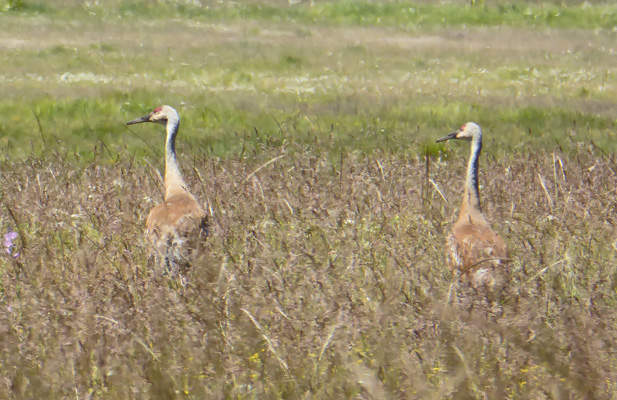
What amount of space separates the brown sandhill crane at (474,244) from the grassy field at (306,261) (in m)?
0.12

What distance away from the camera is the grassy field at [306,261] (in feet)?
12.5

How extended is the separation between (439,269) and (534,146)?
6.28m

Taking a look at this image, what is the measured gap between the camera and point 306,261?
4.58 meters

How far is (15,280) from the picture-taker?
174 inches

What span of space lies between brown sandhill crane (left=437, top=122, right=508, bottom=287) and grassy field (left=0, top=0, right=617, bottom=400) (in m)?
0.12

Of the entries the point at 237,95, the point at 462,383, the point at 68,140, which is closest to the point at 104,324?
the point at 462,383

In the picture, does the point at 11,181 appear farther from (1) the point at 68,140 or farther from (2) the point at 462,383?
(2) the point at 462,383

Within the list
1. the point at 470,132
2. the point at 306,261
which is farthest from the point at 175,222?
the point at 470,132

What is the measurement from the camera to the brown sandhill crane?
4.92 metres

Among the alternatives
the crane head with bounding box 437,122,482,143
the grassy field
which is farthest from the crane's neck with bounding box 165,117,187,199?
the crane head with bounding box 437,122,482,143

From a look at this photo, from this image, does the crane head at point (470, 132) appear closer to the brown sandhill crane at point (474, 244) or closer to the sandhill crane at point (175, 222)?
the brown sandhill crane at point (474, 244)

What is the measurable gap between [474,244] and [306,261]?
1276mm

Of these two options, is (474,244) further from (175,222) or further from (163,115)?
(163,115)

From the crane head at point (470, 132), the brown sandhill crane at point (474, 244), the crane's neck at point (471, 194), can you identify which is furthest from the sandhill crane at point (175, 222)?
the crane head at point (470, 132)
